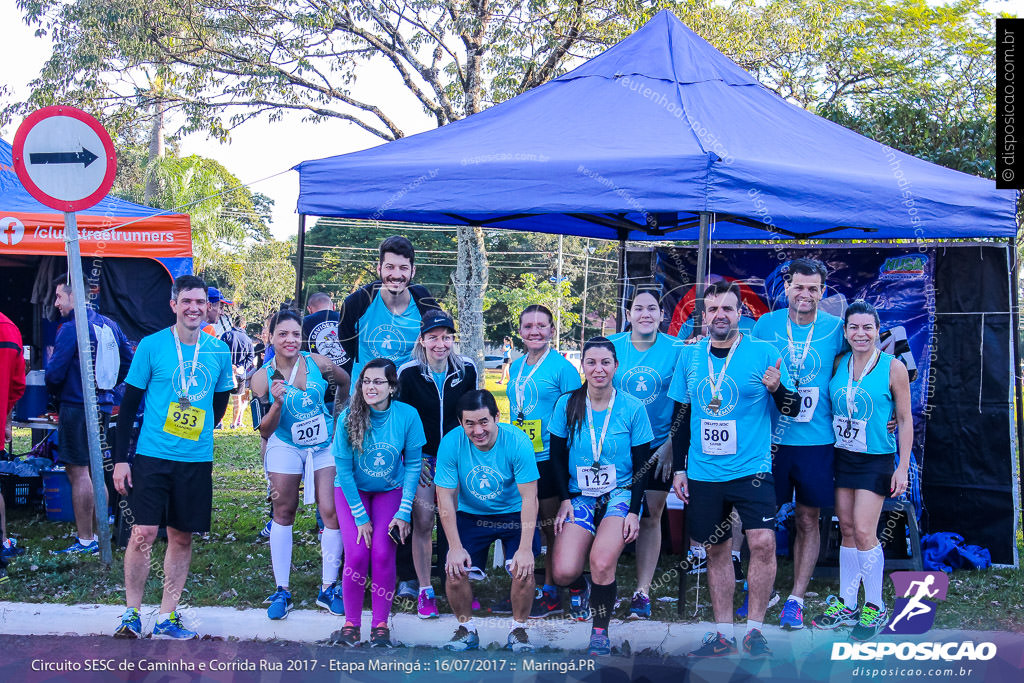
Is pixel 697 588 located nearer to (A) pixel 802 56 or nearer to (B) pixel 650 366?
(B) pixel 650 366

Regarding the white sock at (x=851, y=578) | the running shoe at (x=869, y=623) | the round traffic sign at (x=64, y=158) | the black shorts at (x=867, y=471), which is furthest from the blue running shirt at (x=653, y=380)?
the round traffic sign at (x=64, y=158)

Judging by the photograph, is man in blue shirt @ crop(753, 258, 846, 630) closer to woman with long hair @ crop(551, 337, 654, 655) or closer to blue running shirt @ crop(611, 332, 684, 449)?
blue running shirt @ crop(611, 332, 684, 449)

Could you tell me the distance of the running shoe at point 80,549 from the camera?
5.79 m

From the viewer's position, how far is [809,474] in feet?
15.4

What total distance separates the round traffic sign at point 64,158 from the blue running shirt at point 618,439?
129 inches

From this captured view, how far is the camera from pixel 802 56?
1816cm

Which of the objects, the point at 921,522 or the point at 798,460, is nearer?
the point at 798,460

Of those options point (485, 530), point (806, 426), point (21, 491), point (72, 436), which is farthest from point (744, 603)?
point (21, 491)

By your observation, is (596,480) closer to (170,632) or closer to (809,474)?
(809,474)

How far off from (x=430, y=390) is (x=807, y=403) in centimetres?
211

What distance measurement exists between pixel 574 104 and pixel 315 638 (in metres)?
3.61

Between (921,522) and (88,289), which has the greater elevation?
(88,289)

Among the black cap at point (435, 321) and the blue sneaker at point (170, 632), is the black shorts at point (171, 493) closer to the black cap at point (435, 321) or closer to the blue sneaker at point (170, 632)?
the blue sneaker at point (170, 632)

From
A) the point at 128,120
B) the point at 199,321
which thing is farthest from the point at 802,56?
the point at 199,321
